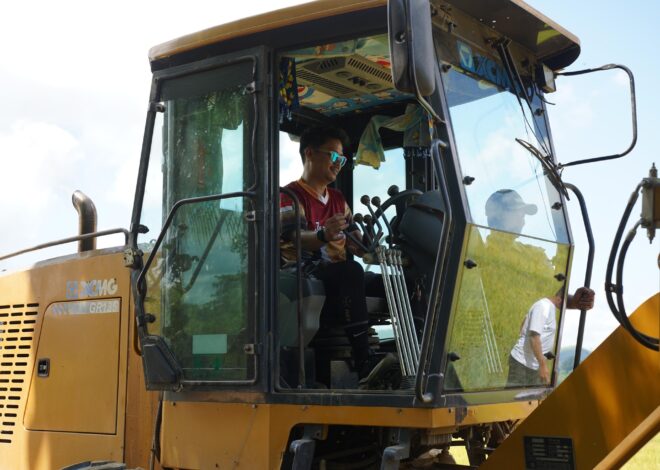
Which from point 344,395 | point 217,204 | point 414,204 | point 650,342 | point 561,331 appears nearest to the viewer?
point 650,342

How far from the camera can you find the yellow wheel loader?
367 centimetres

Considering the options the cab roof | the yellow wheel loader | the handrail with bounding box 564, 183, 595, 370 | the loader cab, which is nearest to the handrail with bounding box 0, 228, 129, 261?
the yellow wheel loader

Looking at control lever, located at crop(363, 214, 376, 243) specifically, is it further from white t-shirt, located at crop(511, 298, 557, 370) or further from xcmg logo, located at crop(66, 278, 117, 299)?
xcmg logo, located at crop(66, 278, 117, 299)

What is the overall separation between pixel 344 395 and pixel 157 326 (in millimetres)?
1091

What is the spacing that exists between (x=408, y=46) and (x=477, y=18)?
113 cm

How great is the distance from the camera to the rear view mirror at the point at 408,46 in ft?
10.5

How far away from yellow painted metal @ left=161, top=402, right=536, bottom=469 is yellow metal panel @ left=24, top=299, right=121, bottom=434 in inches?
24.2

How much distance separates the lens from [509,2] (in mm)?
4133

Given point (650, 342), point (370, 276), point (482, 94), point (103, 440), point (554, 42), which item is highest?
point (554, 42)

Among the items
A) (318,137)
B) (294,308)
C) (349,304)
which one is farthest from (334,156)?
(294,308)

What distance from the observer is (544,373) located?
14.8 ft

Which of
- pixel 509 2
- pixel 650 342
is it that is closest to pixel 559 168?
pixel 509 2

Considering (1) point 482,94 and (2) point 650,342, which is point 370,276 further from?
(2) point 650,342

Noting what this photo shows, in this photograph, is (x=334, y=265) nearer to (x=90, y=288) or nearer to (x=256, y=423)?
(x=256, y=423)
